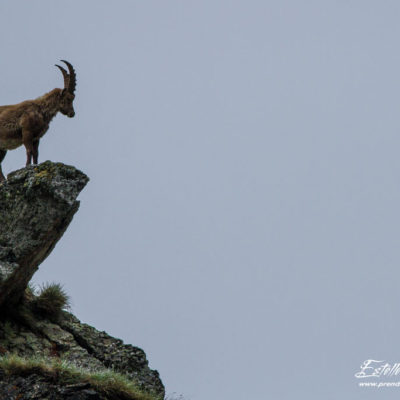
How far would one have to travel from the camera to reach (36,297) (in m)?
14.9

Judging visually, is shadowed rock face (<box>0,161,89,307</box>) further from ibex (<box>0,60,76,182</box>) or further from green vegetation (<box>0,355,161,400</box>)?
green vegetation (<box>0,355,161,400</box>)

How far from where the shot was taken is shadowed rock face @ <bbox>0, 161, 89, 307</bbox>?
13.4m

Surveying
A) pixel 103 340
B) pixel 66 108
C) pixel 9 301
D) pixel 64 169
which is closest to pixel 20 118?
pixel 66 108

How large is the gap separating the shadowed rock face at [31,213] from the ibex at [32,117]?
211 cm

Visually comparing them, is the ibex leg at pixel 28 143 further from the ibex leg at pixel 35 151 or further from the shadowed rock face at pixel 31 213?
the shadowed rock face at pixel 31 213

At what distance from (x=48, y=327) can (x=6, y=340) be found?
117 centimetres

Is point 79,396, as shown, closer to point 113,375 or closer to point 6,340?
point 113,375

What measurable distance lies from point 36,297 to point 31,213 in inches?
91.7

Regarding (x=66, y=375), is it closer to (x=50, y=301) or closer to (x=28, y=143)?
(x=50, y=301)

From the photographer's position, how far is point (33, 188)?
13641mm

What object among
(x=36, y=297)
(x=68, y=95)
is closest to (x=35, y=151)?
(x=68, y=95)

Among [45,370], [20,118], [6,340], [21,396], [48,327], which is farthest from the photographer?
[20,118]

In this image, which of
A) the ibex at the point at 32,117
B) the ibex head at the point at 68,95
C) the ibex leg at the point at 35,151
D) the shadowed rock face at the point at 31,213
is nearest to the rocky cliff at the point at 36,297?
the shadowed rock face at the point at 31,213

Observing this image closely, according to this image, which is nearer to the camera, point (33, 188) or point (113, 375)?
point (113, 375)
